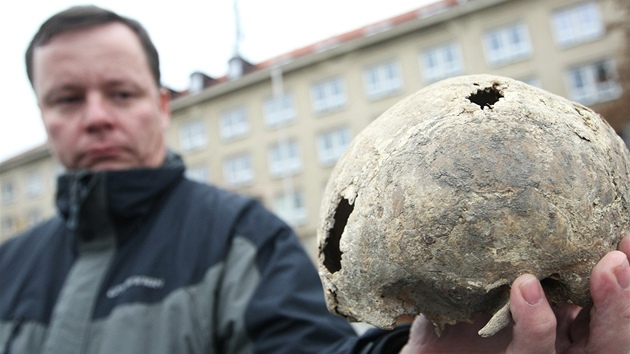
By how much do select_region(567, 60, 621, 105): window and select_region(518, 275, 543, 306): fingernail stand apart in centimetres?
2059

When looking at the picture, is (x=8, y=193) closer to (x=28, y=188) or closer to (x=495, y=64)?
(x=28, y=188)

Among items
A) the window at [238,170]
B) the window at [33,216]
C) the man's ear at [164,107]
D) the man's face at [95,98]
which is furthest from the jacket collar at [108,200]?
the window at [33,216]

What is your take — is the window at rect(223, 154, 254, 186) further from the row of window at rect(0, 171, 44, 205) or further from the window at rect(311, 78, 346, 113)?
the row of window at rect(0, 171, 44, 205)

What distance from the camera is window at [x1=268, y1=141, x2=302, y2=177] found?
24531 millimetres

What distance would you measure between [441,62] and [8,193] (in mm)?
30193

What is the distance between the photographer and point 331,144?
23.8m

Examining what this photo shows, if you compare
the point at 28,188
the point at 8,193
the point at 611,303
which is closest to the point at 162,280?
the point at 611,303

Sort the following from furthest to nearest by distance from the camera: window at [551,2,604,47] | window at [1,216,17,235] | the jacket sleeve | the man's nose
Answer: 1. window at [1,216,17,235]
2. window at [551,2,604,47]
3. the man's nose
4. the jacket sleeve

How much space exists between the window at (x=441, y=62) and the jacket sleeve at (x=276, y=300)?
19.9 m

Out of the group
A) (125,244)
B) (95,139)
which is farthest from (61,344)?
(95,139)

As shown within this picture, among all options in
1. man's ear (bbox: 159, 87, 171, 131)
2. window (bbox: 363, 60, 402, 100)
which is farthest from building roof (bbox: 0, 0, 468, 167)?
man's ear (bbox: 159, 87, 171, 131)

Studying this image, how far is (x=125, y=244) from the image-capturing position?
240 centimetres

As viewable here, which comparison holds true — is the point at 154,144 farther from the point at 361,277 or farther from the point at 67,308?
the point at 361,277

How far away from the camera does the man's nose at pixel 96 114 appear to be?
2342 mm
